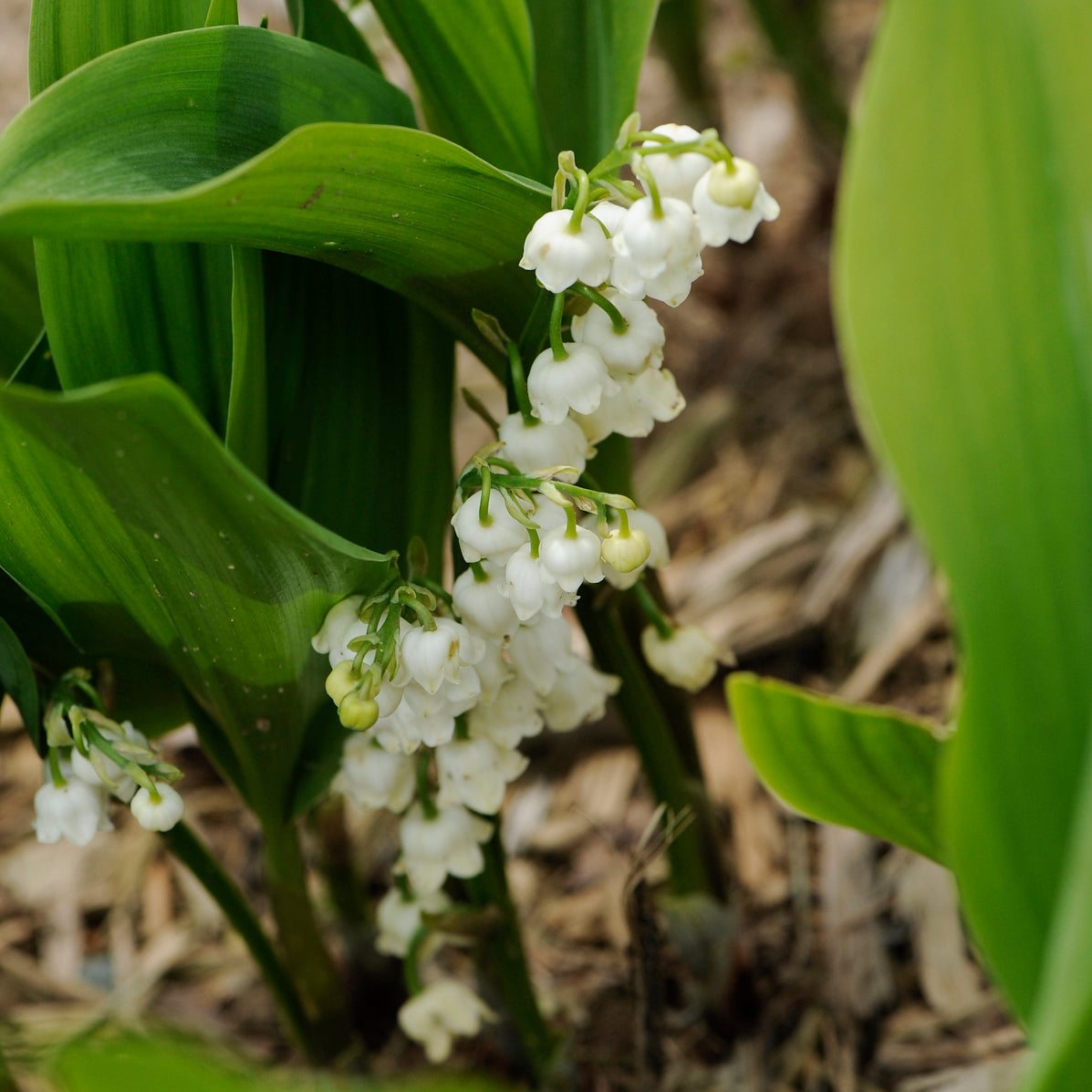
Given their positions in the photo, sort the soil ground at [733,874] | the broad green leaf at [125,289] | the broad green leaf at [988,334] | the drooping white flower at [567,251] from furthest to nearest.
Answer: the soil ground at [733,874]
the broad green leaf at [125,289]
the drooping white flower at [567,251]
the broad green leaf at [988,334]

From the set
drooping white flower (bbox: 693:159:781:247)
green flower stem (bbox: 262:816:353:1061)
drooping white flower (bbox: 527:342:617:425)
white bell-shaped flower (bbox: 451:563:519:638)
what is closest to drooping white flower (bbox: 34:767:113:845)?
green flower stem (bbox: 262:816:353:1061)

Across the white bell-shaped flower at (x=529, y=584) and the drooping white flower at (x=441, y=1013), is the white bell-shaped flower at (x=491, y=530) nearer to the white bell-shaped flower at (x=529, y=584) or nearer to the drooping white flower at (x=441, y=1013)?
the white bell-shaped flower at (x=529, y=584)

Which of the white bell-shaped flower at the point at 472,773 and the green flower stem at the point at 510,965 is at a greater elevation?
the white bell-shaped flower at the point at 472,773

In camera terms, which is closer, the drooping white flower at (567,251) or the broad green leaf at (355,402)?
the drooping white flower at (567,251)

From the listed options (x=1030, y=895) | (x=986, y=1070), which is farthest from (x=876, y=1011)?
(x=1030, y=895)

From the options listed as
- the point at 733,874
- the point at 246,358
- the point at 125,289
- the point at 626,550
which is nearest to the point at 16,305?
the point at 125,289

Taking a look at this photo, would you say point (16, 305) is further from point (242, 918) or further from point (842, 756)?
point (842, 756)

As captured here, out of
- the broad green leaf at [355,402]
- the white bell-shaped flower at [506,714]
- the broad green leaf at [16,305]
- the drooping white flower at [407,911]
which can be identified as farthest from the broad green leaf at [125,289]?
the drooping white flower at [407,911]
